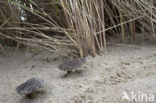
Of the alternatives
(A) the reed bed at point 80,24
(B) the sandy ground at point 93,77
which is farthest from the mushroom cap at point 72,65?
(A) the reed bed at point 80,24

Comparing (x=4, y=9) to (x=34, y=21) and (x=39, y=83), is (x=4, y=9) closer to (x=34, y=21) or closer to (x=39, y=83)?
(x=34, y=21)

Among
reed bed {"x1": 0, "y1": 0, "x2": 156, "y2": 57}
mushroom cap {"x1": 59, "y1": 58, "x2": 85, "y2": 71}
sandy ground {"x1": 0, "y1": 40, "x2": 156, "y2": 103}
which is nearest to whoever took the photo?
sandy ground {"x1": 0, "y1": 40, "x2": 156, "y2": 103}

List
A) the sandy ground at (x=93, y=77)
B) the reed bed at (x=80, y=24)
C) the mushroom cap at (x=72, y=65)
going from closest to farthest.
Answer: the sandy ground at (x=93, y=77), the mushroom cap at (x=72, y=65), the reed bed at (x=80, y=24)

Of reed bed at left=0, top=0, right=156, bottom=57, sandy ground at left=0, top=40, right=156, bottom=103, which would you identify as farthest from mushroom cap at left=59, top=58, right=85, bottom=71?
reed bed at left=0, top=0, right=156, bottom=57

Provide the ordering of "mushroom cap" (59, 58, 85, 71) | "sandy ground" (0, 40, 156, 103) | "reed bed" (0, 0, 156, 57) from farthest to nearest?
"reed bed" (0, 0, 156, 57), "mushroom cap" (59, 58, 85, 71), "sandy ground" (0, 40, 156, 103)

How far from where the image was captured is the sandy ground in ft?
2.90

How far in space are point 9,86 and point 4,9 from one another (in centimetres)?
76

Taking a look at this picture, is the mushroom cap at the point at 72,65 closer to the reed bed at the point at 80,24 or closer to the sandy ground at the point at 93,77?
the sandy ground at the point at 93,77

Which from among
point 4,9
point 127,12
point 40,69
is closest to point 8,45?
point 4,9

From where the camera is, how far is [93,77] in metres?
1.09

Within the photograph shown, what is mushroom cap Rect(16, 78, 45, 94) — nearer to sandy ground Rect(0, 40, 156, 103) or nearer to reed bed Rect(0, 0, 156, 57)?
sandy ground Rect(0, 40, 156, 103)

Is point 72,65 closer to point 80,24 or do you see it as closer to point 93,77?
point 93,77

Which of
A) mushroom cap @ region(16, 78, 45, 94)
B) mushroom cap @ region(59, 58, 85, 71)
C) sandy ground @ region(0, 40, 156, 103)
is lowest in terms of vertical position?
sandy ground @ region(0, 40, 156, 103)

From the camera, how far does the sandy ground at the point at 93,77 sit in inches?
34.8
